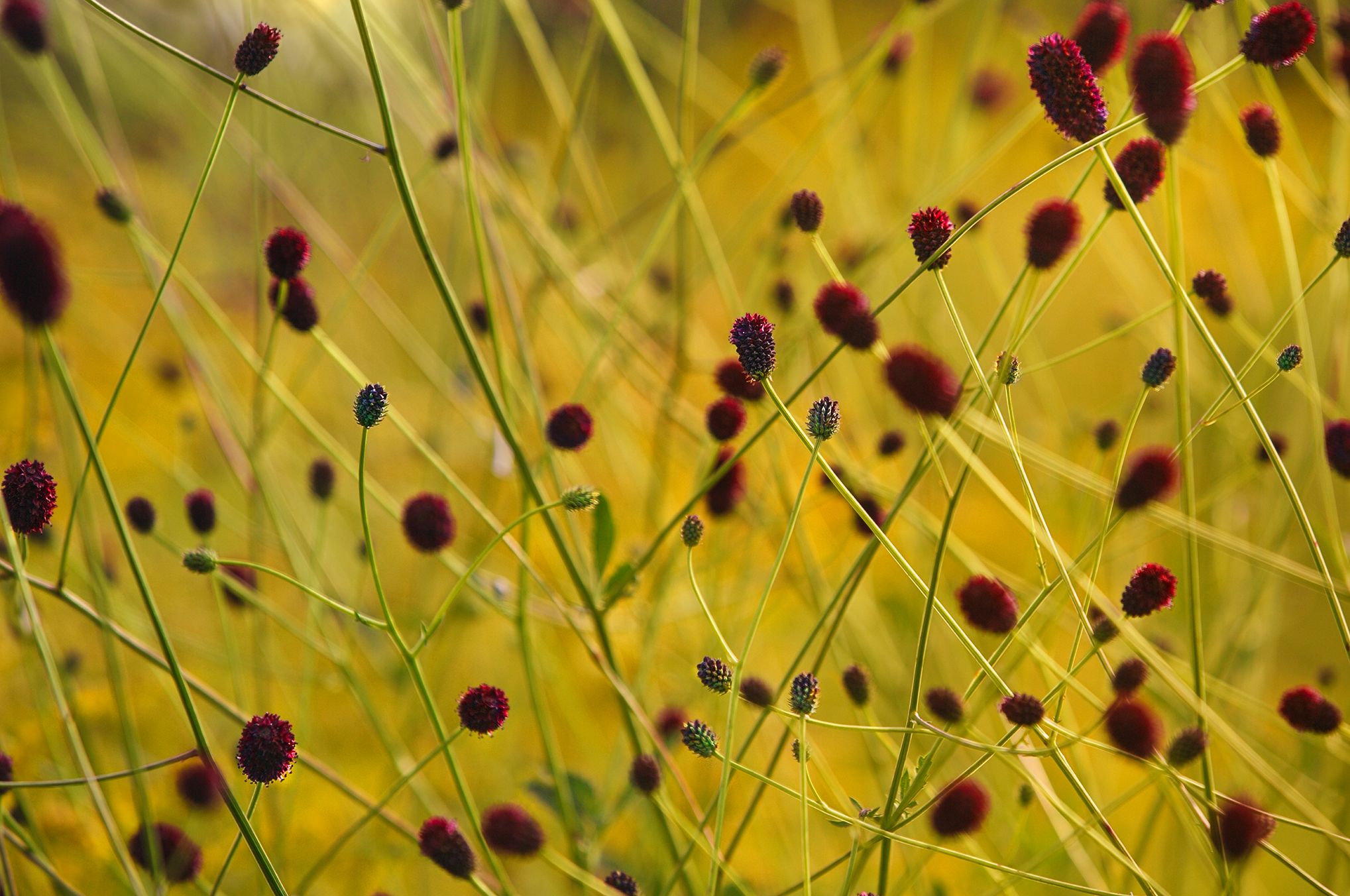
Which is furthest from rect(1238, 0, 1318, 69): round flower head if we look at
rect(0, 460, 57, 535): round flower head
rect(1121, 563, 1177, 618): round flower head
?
rect(0, 460, 57, 535): round flower head

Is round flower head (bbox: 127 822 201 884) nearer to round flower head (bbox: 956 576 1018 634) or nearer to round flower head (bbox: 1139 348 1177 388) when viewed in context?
round flower head (bbox: 956 576 1018 634)

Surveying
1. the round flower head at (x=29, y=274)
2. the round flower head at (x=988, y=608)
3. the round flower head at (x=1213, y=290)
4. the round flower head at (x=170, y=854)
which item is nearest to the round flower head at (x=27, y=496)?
the round flower head at (x=29, y=274)

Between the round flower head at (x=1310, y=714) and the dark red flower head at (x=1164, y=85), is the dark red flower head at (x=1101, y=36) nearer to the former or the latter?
the dark red flower head at (x=1164, y=85)

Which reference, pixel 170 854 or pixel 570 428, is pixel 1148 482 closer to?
pixel 570 428

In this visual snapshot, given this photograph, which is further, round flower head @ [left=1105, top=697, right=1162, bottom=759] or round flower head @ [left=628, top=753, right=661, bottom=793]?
round flower head @ [left=628, top=753, right=661, bottom=793]

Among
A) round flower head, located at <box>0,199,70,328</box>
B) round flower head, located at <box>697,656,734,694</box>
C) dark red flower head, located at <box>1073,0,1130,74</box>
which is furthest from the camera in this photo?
dark red flower head, located at <box>1073,0,1130,74</box>
